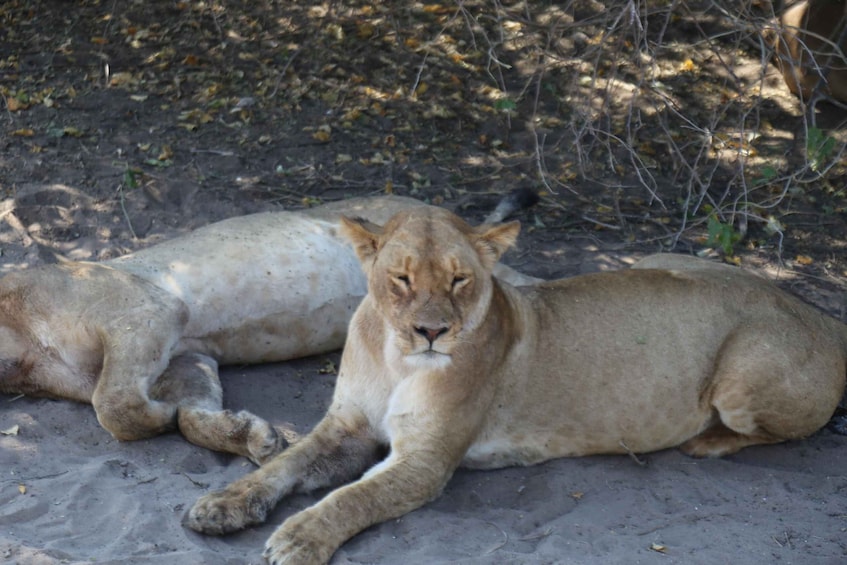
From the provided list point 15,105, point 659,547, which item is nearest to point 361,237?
point 659,547

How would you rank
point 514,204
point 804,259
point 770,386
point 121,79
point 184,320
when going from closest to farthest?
point 770,386, point 184,320, point 514,204, point 804,259, point 121,79

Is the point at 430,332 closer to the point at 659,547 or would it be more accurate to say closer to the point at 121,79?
the point at 659,547

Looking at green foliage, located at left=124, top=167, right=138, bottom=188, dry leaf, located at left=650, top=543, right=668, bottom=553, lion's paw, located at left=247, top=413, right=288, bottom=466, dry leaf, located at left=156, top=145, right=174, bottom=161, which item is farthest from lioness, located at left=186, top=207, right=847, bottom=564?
dry leaf, located at left=156, top=145, right=174, bottom=161

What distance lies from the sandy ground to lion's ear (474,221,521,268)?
86cm

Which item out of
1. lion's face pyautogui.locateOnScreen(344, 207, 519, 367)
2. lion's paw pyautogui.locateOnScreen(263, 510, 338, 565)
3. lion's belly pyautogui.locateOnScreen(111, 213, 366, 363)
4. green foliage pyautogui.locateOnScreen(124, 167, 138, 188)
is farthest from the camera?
green foliage pyautogui.locateOnScreen(124, 167, 138, 188)

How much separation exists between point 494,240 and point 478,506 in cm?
95

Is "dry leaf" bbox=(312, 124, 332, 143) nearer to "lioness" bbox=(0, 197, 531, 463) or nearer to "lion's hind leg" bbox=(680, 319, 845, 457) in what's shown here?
"lioness" bbox=(0, 197, 531, 463)

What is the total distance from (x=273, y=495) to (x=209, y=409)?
0.75 m

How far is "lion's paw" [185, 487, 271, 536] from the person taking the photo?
3.54 meters

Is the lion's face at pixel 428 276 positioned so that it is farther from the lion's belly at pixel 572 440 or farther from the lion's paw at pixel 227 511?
the lion's paw at pixel 227 511

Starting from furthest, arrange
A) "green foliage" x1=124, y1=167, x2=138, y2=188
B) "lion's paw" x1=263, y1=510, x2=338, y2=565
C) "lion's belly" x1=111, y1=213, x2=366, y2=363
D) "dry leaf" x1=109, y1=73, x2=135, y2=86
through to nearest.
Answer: "dry leaf" x1=109, y1=73, x2=135, y2=86
"green foliage" x1=124, y1=167, x2=138, y2=188
"lion's belly" x1=111, y1=213, x2=366, y2=363
"lion's paw" x1=263, y1=510, x2=338, y2=565

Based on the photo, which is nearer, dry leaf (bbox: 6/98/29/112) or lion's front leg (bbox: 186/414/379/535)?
lion's front leg (bbox: 186/414/379/535)

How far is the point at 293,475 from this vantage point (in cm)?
386

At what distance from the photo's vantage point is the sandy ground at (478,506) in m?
3.49
